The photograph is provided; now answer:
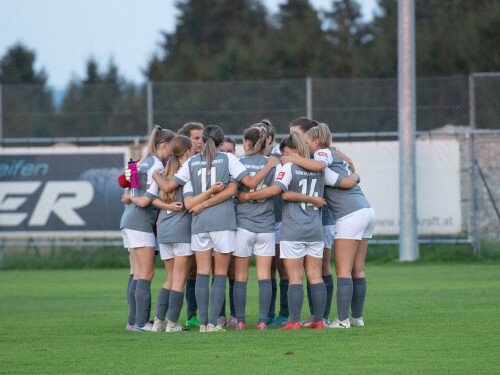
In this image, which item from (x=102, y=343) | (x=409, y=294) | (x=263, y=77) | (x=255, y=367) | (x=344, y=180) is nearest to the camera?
(x=255, y=367)

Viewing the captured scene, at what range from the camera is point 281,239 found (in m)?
8.04

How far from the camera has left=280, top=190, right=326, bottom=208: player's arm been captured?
791 centimetres

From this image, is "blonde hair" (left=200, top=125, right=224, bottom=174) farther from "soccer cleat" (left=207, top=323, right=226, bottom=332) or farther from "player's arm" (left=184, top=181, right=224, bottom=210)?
"soccer cleat" (left=207, top=323, right=226, bottom=332)

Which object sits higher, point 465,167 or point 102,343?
point 465,167

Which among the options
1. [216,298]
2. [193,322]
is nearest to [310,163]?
[216,298]

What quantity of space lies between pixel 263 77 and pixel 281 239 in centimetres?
3016

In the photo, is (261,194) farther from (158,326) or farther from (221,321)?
(158,326)

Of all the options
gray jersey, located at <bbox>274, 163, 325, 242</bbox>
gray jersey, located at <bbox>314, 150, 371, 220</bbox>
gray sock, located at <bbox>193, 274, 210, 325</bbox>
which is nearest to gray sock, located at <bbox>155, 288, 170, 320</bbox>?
gray sock, located at <bbox>193, 274, 210, 325</bbox>

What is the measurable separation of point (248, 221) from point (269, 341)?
1.25 metres

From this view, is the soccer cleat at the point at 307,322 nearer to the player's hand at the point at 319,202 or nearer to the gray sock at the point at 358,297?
the gray sock at the point at 358,297

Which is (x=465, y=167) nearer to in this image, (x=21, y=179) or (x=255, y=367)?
(x=21, y=179)

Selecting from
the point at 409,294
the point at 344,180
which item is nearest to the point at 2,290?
the point at 409,294

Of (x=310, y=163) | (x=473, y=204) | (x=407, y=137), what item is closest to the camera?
(x=310, y=163)

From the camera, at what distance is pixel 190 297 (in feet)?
29.2
